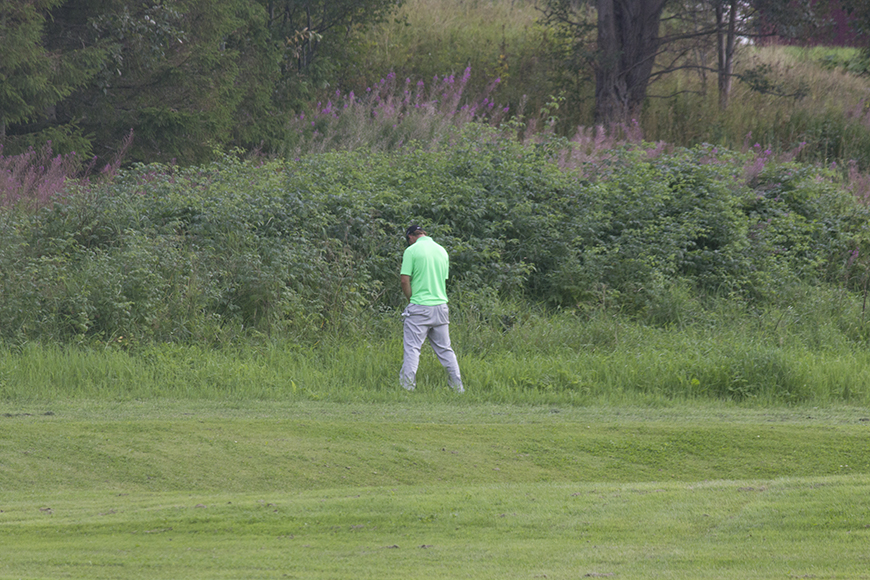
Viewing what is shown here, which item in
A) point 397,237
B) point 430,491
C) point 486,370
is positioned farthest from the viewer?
point 397,237

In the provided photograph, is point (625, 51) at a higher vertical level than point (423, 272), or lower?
higher

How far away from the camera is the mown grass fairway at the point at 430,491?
4309mm

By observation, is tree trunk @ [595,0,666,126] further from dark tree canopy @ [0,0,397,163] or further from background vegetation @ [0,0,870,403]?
dark tree canopy @ [0,0,397,163]

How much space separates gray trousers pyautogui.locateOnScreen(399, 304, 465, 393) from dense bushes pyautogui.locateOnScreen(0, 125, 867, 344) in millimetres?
2318

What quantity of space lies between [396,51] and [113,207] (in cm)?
1319

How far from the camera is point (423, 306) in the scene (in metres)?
9.71

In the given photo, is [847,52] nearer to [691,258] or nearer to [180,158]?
[691,258]

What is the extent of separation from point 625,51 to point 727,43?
305 cm

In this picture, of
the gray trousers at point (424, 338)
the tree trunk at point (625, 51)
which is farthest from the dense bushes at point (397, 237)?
the tree trunk at point (625, 51)

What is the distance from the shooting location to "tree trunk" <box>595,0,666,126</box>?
21562 millimetres

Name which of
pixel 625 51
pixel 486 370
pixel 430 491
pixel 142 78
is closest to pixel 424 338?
pixel 486 370

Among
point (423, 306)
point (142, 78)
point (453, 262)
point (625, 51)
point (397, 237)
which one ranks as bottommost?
point (423, 306)

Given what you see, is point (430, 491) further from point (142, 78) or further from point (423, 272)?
point (142, 78)

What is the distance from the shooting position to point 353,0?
21.2m
